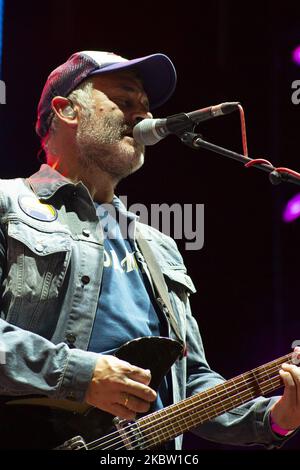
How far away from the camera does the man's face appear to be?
2.78 metres

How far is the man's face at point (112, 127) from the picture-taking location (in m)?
2.78

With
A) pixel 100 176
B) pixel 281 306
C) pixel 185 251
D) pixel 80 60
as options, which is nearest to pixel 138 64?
pixel 80 60

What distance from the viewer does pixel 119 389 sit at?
2.08 meters

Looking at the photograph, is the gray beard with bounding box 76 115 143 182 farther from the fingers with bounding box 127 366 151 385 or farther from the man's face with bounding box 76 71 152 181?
the fingers with bounding box 127 366 151 385

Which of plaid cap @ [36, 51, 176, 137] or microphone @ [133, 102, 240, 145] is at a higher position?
plaid cap @ [36, 51, 176, 137]

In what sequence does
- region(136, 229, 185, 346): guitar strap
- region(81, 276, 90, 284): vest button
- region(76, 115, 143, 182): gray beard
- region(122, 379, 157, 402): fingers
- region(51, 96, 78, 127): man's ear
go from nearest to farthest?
1. region(122, 379, 157, 402): fingers
2. region(81, 276, 90, 284): vest button
3. region(136, 229, 185, 346): guitar strap
4. region(76, 115, 143, 182): gray beard
5. region(51, 96, 78, 127): man's ear

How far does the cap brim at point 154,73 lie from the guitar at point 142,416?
1135 millimetres

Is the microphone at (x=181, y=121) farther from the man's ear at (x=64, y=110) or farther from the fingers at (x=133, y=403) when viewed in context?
the fingers at (x=133, y=403)

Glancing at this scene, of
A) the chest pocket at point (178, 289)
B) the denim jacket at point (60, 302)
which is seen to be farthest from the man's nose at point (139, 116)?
the chest pocket at point (178, 289)

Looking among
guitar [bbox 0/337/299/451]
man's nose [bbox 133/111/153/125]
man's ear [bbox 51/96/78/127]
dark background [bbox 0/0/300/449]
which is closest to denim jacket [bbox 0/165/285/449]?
guitar [bbox 0/337/299/451]

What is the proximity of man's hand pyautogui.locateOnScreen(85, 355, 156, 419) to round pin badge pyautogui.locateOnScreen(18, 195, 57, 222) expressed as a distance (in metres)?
0.63

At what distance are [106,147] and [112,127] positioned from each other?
81 millimetres

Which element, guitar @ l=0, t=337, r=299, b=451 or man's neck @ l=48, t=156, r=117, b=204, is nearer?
guitar @ l=0, t=337, r=299, b=451

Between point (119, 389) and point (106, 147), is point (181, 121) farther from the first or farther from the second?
point (119, 389)
